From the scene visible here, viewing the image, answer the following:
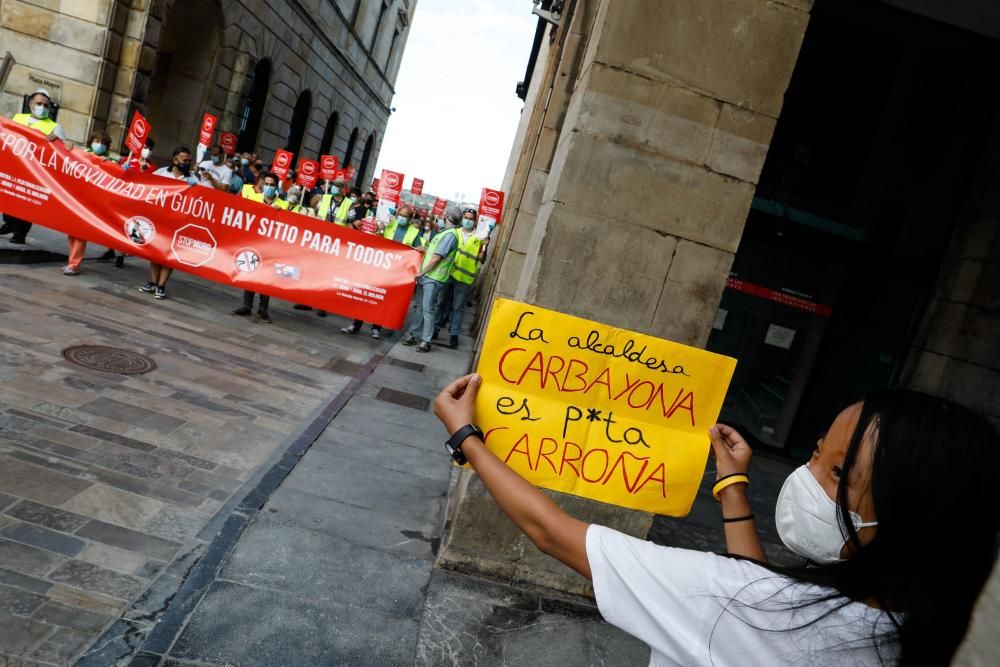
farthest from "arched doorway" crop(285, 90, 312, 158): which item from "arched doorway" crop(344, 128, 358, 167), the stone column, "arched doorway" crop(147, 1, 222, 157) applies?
the stone column

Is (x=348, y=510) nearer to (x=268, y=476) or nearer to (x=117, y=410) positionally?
(x=268, y=476)

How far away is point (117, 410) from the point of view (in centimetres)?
545

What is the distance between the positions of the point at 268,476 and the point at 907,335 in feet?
26.4

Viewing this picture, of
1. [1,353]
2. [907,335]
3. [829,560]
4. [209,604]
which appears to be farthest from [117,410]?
[907,335]

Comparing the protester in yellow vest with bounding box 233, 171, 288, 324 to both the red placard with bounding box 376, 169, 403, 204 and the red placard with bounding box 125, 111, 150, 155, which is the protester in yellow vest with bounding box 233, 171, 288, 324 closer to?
the red placard with bounding box 125, 111, 150, 155

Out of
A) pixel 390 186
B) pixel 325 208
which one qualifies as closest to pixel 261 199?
pixel 325 208

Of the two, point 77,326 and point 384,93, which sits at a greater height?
point 384,93

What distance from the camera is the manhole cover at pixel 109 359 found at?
6.33 metres

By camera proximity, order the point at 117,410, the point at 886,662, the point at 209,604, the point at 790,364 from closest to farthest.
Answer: the point at 886,662
the point at 209,604
the point at 117,410
the point at 790,364

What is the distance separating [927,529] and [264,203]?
10062 millimetres

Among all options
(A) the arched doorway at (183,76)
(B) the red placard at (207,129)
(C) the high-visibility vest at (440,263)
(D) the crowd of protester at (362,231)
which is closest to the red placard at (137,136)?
(D) the crowd of protester at (362,231)

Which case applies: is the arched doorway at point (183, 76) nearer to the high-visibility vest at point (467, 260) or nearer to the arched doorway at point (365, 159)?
the high-visibility vest at point (467, 260)

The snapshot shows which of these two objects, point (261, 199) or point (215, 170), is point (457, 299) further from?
point (215, 170)

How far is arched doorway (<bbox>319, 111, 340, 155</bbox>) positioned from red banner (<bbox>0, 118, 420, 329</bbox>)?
77.8 ft
